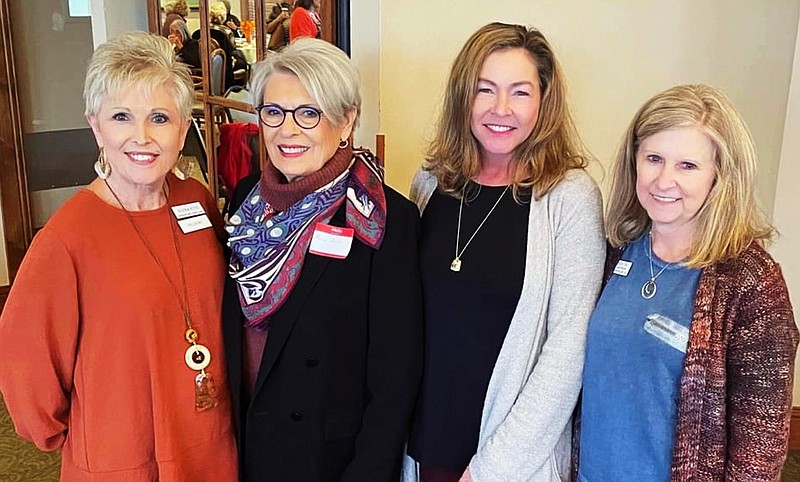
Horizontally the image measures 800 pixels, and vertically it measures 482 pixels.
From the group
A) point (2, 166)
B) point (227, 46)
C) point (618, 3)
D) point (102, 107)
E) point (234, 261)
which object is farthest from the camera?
point (2, 166)

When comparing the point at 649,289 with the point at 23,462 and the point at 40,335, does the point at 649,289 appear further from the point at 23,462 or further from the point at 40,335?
the point at 23,462

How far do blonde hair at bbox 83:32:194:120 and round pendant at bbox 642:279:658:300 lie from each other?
3.35 ft

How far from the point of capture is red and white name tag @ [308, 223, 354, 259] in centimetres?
152

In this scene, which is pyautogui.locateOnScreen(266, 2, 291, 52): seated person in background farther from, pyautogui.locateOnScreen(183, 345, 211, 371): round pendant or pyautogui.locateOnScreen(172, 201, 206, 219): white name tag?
pyautogui.locateOnScreen(183, 345, 211, 371): round pendant

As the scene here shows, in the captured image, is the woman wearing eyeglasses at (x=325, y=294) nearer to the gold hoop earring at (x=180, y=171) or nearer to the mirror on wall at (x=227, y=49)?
the gold hoop earring at (x=180, y=171)

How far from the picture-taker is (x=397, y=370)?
1532mm

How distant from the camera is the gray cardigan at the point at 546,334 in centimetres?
151

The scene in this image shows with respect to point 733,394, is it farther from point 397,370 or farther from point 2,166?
point 2,166

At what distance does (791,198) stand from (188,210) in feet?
6.69

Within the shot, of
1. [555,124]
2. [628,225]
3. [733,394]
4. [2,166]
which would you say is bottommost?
[2,166]

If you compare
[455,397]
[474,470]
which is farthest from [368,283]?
[474,470]

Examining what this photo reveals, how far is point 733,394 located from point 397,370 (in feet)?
2.10

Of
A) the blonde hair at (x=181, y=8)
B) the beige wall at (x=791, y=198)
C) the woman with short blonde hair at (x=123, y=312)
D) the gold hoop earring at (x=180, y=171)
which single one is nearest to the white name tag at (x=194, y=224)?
the woman with short blonde hair at (x=123, y=312)

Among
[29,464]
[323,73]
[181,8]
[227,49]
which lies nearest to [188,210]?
[323,73]
